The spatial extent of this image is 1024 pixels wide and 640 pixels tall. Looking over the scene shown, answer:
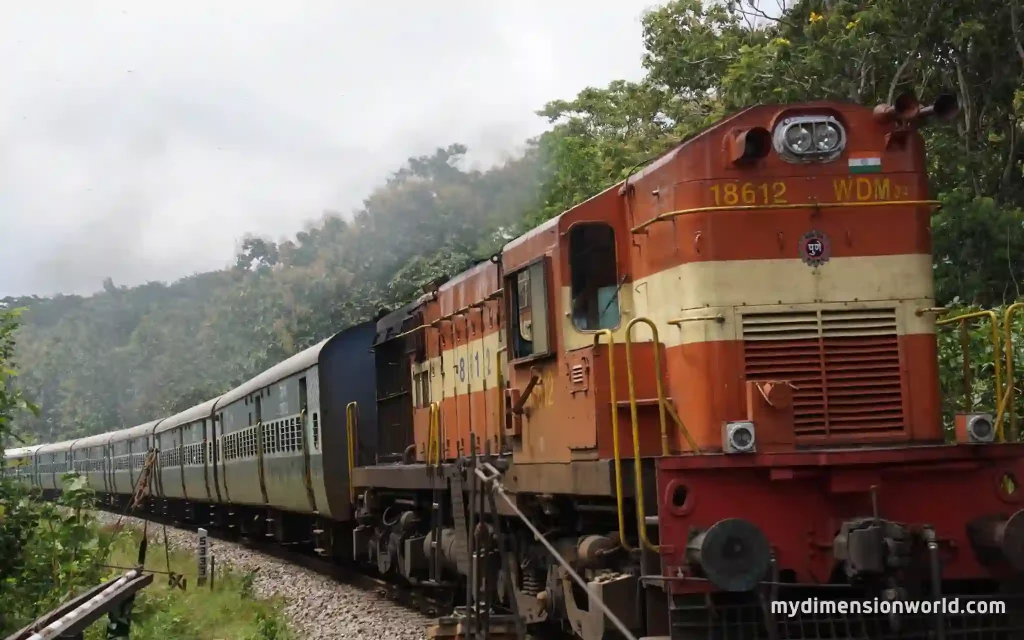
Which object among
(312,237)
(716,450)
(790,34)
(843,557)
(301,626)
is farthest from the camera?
(312,237)

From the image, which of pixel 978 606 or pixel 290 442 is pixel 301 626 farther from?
pixel 978 606

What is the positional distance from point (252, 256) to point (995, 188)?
197ft

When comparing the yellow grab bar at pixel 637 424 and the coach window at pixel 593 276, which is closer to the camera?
the yellow grab bar at pixel 637 424

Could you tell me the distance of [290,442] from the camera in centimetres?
1758

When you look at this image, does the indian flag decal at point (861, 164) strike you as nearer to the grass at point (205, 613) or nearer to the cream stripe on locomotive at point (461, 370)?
the cream stripe on locomotive at point (461, 370)

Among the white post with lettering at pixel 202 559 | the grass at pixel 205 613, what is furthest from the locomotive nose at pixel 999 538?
the white post with lettering at pixel 202 559

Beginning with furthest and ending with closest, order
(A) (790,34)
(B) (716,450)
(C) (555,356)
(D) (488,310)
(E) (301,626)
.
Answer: (A) (790,34) < (E) (301,626) < (D) (488,310) < (C) (555,356) < (B) (716,450)

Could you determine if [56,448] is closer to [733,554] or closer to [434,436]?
[434,436]

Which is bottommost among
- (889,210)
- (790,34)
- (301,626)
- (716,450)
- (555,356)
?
(301,626)

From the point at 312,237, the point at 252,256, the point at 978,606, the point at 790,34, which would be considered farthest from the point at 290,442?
the point at 252,256

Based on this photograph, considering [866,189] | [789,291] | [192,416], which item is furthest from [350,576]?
[192,416]

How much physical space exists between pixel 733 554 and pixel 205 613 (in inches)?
330

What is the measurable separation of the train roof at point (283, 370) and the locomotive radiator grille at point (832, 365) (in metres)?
9.42

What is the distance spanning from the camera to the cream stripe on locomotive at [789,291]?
706 centimetres
